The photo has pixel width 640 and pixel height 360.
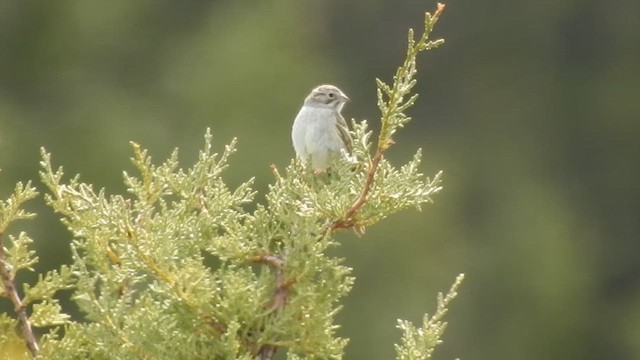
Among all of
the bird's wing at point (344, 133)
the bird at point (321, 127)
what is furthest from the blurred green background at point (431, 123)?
the bird's wing at point (344, 133)

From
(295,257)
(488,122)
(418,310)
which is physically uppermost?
(488,122)

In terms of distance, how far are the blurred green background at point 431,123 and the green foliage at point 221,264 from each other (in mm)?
8779

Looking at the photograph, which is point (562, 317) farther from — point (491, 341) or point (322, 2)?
point (322, 2)

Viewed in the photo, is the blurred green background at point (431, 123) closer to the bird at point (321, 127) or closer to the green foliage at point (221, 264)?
the bird at point (321, 127)

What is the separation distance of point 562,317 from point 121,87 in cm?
564

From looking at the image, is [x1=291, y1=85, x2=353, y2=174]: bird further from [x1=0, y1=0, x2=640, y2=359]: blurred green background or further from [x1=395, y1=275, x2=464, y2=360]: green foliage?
[x1=0, y1=0, x2=640, y2=359]: blurred green background

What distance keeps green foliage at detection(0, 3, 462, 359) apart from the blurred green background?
8.78 meters

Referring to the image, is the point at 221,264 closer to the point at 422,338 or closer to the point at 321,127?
the point at 422,338

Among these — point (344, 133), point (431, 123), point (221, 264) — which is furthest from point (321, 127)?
point (431, 123)

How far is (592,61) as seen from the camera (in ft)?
71.8

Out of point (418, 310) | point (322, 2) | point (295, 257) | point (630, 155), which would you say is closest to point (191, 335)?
point (295, 257)

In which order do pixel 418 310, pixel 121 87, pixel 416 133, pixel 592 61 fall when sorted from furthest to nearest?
pixel 592 61 → pixel 416 133 → pixel 121 87 → pixel 418 310

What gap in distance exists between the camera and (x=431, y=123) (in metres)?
19.2

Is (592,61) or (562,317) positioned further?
(592,61)
